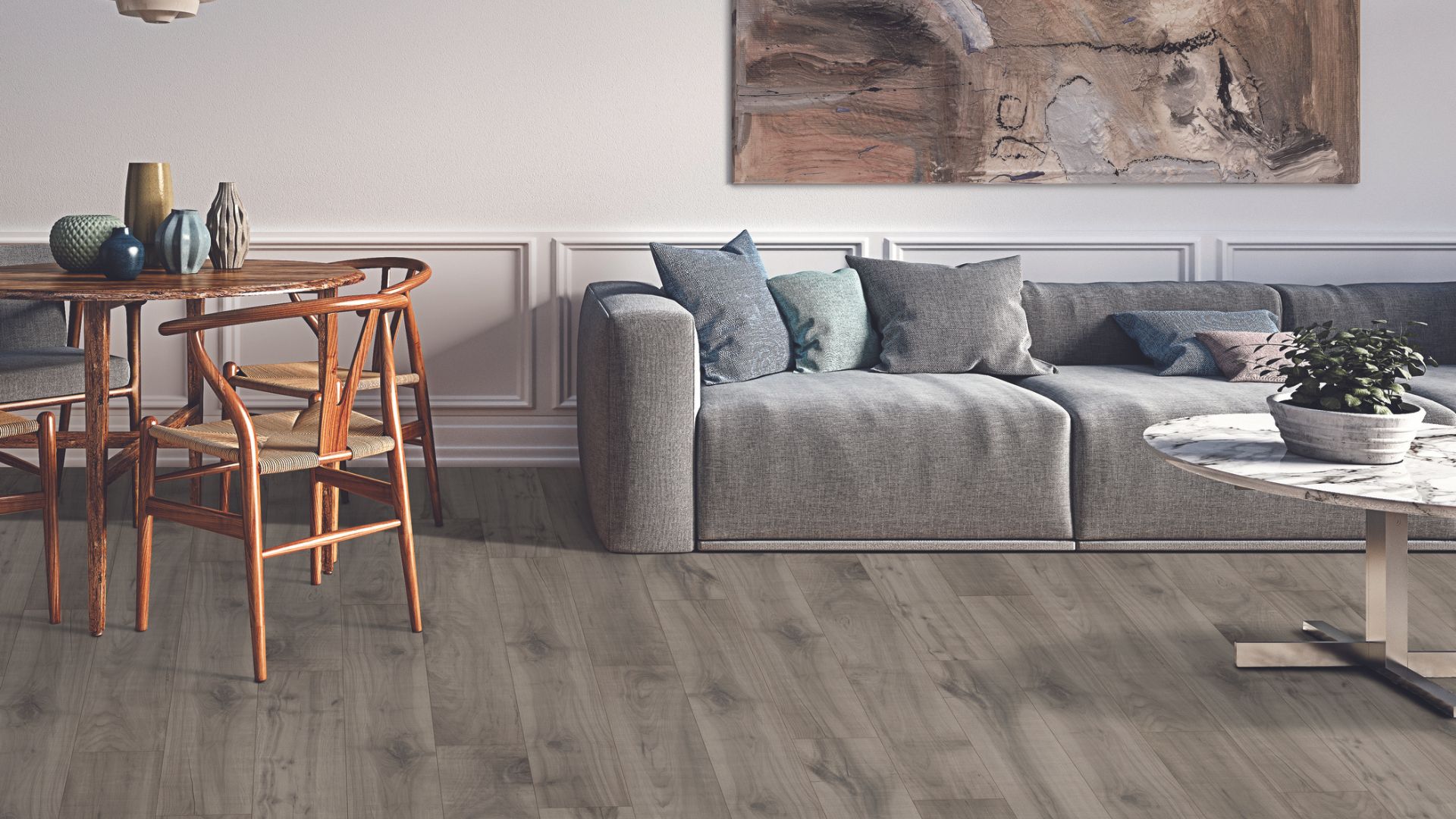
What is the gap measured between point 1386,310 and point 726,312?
215 cm

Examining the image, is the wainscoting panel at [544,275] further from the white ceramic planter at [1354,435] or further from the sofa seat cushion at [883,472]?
the white ceramic planter at [1354,435]

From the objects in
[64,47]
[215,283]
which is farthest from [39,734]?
[64,47]

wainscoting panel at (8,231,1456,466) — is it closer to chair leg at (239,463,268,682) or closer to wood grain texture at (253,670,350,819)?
chair leg at (239,463,268,682)

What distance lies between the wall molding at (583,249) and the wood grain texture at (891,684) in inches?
56.7

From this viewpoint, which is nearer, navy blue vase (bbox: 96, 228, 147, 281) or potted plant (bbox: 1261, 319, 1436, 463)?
potted plant (bbox: 1261, 319, 1436, 463)

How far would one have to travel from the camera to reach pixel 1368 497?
2.30 meters

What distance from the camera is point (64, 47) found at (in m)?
4.29

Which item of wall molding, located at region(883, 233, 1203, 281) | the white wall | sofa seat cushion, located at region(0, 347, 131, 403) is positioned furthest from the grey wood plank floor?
wall molding, located at region(883, 233, 1203, 281)

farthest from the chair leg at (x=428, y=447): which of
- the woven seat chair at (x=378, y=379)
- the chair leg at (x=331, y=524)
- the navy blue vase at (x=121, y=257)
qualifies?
the navy blue vase at (x=121, y=257)

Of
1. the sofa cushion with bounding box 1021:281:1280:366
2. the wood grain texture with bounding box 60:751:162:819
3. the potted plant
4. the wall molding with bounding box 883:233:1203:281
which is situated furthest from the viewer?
the wall molding with bounding box 883:233:1203:281

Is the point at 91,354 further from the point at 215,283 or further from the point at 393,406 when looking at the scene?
the point at 393,406

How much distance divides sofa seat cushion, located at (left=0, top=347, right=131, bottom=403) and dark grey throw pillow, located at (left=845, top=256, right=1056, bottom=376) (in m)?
2.12

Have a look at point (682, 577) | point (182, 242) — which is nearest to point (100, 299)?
point (182, 242)

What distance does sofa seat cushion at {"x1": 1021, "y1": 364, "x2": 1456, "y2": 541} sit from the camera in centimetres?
351
